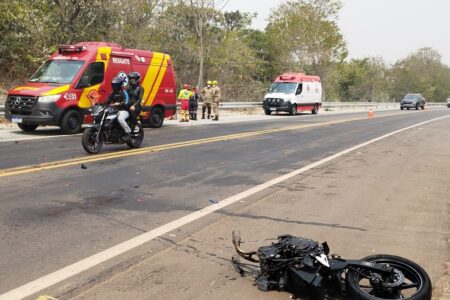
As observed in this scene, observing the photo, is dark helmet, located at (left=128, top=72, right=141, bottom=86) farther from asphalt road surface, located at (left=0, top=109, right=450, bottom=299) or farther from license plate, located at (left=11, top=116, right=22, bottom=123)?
license plate, located at (left=11, top=116, right=22, bottom=123)

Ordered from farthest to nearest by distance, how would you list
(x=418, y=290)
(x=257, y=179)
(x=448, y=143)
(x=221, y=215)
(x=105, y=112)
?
1. (x=448, y=143)
2. (x=105, y=112)
3. (x=257, y=179)
4. (x=221, y=215)
5. (x=418, y=290)

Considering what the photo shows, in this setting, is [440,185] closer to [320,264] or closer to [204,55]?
[320,264]

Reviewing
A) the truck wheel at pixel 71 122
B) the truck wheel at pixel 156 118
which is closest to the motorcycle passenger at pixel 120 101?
the truck wheel at pixel 71 122

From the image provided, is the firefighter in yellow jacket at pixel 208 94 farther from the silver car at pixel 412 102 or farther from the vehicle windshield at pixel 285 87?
the silver car at pixel 412 102

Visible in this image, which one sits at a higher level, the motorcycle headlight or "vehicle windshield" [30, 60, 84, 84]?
"vehicle windshield" [30, 60, 84, 84]

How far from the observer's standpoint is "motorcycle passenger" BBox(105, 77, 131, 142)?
37.5 feet

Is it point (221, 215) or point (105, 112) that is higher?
point (105, 112)

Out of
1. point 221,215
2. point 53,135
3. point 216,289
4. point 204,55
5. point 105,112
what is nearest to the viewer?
point 216,289

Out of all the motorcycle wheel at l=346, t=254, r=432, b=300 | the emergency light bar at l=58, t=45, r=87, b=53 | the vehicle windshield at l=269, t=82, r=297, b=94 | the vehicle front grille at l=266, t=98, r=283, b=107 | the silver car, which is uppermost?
the emergency light bar at l=58, t=45, r=87, b=53

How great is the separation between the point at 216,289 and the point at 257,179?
16.2 feet

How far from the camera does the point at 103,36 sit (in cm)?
2942

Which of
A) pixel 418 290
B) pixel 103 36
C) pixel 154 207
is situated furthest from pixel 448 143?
pixel 103 36

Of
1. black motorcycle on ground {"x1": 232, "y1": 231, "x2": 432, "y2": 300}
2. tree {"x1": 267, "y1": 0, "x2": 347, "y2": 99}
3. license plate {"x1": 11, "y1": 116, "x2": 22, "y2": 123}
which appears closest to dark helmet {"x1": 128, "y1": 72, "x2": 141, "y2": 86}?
license plate {"x1": 11, "y1": 116, "x2": 22, "y2": 123}

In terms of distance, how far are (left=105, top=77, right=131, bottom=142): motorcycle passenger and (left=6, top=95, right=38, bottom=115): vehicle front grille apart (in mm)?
4214
